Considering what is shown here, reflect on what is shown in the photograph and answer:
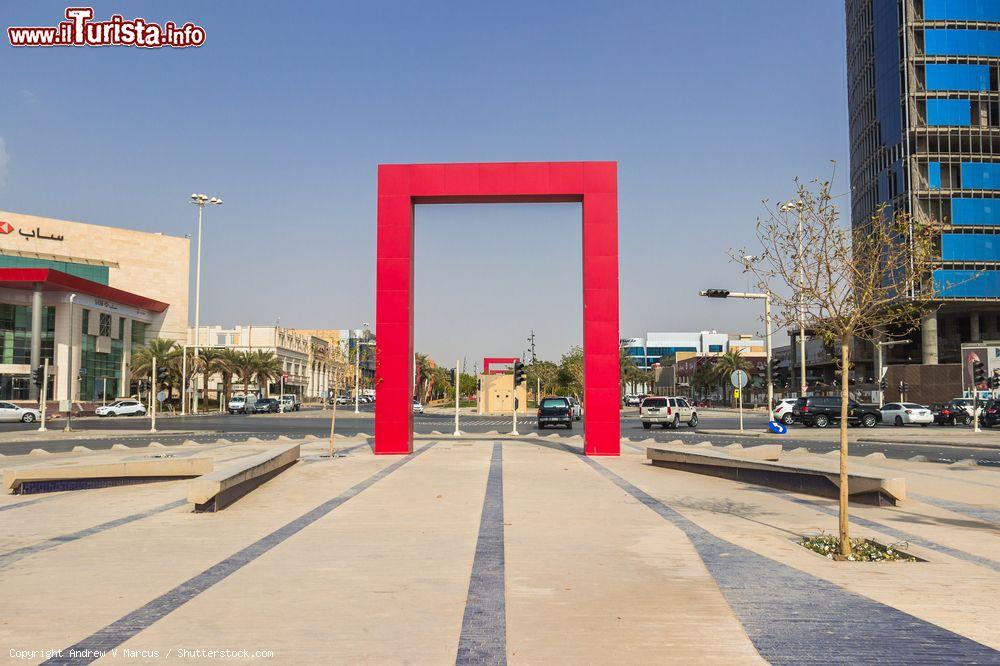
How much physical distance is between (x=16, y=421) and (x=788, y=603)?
59.3 metres

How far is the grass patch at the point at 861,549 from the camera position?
26.9 feet

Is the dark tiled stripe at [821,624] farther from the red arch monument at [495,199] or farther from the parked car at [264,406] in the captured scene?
the parked car at [264,406]

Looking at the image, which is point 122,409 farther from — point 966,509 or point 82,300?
point 966,509

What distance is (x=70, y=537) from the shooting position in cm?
941

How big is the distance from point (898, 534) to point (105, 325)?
79876 mm

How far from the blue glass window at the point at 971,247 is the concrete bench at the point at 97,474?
7220 cm

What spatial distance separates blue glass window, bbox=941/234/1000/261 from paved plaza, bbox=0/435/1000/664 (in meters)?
65.4

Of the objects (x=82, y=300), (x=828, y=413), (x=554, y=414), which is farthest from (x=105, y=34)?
(x=82, y=300)

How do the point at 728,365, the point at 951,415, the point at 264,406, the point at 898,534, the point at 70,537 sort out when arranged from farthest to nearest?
1. the point at 728,365
2. the point at 264,406
3. the point at 951,415
4. the point at 898,534
5. the point at 70,537

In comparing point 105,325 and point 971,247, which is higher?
point 971,247

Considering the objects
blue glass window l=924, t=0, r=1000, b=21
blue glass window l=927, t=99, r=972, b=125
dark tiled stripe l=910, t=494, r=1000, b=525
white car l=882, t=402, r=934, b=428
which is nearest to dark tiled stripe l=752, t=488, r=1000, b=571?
dark tiled stripe l=910, t=494, r=1000, b=525

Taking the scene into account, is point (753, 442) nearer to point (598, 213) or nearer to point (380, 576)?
point (598, 213)

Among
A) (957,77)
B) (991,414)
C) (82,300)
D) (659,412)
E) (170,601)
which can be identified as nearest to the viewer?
(170,601)

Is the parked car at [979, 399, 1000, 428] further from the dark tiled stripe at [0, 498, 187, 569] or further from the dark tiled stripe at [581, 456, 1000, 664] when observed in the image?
the dark tiled stripe at [0, 498, 187, 569]
